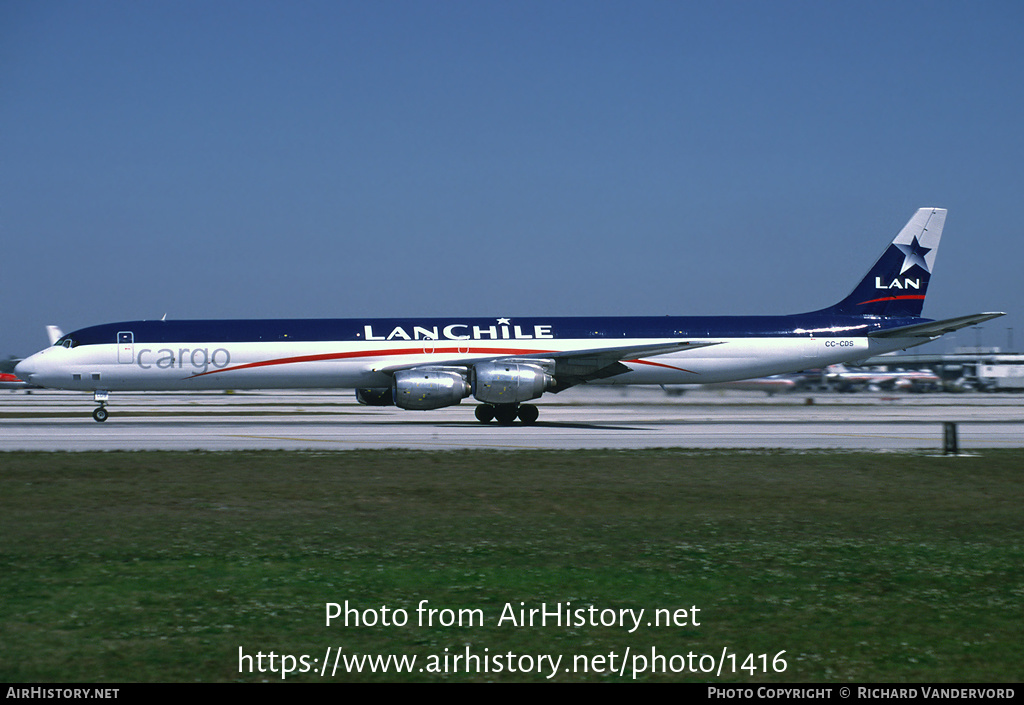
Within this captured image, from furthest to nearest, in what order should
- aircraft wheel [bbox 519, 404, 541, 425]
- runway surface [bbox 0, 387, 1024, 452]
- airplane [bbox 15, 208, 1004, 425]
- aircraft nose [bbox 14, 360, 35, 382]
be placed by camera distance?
aircraft nose [bbox 14, 360, 35, 382]
airplane [bbox 15, 208, 1004, 425]
aircraft wheel [bbox 519, 404, 541, 425]
runway surface [bbox 0, 387, 1024, 452]

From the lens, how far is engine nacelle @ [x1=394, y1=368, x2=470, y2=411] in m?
35.2

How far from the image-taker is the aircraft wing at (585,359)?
37500mm

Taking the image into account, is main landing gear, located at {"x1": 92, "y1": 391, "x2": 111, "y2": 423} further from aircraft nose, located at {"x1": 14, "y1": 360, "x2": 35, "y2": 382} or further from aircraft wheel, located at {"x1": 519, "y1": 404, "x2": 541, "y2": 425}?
aircraft wheel, located at {"x1": 519, "y1": 404, "x2": 541, "y2": 425}

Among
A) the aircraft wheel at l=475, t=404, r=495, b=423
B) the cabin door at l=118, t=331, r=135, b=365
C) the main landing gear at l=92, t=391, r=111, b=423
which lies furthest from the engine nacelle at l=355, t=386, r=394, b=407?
the main landing gear at l=92, t=391, r=111, b=423

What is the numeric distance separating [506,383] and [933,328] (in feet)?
60.6

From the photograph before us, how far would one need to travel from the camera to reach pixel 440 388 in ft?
116

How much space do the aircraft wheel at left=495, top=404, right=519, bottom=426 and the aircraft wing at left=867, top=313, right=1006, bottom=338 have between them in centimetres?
1639

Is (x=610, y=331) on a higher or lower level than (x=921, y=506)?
higher

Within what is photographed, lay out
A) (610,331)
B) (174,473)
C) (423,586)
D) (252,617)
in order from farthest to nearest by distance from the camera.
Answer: (610,331), (174,473), (423,586), (252,617)

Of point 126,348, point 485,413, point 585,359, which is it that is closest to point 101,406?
point 126,348

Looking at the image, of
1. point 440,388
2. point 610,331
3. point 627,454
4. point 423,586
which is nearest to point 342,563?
point 423,586

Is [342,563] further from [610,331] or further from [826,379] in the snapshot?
[826,379]

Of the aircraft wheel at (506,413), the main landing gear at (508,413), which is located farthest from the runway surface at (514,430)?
the aircraft wheel at (506,413)

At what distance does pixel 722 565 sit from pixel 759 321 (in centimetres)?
3267
